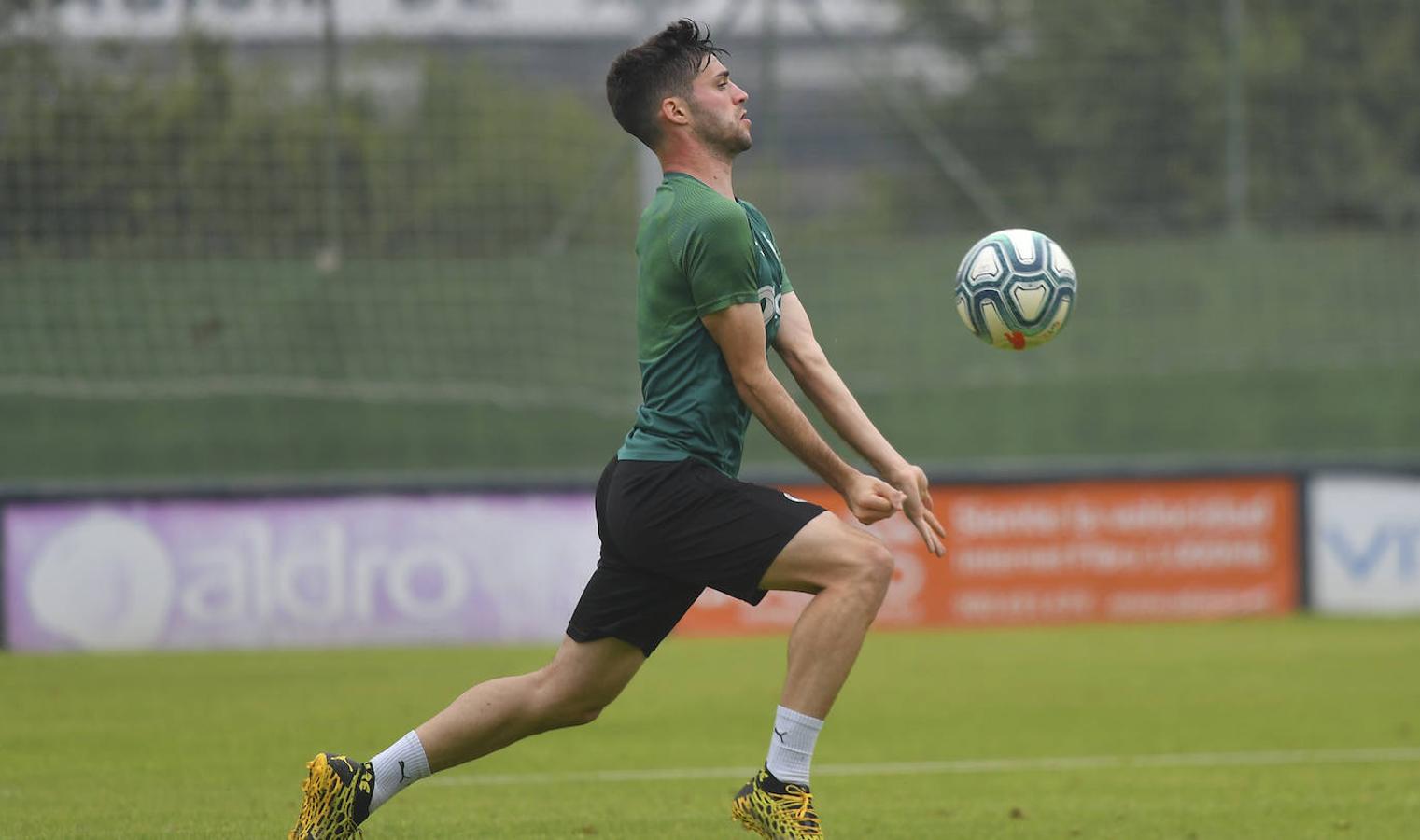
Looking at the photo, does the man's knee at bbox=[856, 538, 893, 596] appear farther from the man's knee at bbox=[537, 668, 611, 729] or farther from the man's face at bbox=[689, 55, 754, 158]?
the man's face at bbox=[689, 55, 754, 158]

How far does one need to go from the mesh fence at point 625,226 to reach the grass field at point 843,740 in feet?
10.4

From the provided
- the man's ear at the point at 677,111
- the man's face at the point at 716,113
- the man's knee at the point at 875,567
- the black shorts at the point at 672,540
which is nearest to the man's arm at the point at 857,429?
the man's knee at the point at 875,567

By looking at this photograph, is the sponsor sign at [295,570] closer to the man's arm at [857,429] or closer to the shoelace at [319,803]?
the shoelace at [319,803]

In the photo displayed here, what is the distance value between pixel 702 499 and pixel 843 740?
14.1 feet

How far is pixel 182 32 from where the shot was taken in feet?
50.5

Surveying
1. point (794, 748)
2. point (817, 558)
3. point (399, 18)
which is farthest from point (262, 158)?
point (794, 748)

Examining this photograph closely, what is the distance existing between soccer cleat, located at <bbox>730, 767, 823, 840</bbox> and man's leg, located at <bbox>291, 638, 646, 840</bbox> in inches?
23.4

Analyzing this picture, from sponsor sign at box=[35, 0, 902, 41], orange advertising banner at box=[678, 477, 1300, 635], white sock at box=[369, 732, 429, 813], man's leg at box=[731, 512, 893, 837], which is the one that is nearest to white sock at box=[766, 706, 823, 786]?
man's leg at box=[731, 512, 893, 837]

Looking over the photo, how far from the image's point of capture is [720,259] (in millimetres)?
5484

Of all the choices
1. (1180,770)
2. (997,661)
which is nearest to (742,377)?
(1180,770)

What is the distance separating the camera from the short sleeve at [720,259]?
18.0 feet

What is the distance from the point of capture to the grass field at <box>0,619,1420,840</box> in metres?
7.12

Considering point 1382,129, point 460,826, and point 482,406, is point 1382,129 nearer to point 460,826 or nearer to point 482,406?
point 482,406

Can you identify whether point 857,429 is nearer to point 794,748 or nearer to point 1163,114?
point 794,748
